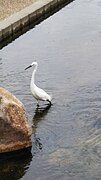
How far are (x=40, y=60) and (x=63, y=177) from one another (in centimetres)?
761

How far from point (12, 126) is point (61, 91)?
378cm

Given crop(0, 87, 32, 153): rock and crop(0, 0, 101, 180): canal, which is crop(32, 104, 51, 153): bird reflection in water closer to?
crop(0, 0, 101, 180): canal

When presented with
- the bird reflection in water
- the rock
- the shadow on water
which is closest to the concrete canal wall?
the bird reflection in water

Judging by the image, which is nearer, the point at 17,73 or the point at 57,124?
the point at 57,124

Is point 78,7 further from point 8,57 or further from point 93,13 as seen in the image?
point 8,57

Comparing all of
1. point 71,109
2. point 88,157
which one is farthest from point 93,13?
point 88,157

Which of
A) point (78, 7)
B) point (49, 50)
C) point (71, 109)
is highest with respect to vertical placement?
point (71, 109)

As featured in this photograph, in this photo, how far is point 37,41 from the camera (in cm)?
1936

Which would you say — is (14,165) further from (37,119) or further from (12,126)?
(37,119)

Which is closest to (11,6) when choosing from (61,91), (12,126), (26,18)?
(26,18)

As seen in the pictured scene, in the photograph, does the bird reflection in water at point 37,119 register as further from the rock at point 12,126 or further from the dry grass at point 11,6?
the dry grass at point 11,6

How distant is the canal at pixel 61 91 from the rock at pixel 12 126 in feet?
0.99

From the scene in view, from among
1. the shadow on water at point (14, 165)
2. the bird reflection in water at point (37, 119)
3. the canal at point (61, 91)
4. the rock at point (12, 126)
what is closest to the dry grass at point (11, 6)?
the canal at point (61, 91)

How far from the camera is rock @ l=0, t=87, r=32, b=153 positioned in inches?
422
